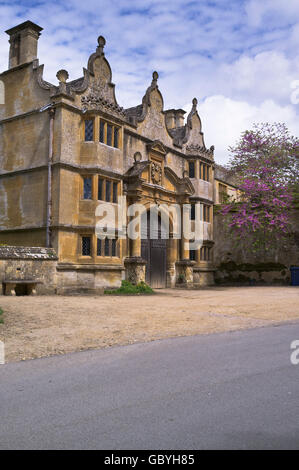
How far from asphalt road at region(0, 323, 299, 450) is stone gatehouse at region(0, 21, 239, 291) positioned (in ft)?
39.5

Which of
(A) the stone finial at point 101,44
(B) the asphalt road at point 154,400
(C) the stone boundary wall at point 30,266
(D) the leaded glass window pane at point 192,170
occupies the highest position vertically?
(A) the stone finial at point 101,44

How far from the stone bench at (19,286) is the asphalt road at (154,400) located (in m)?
9.34

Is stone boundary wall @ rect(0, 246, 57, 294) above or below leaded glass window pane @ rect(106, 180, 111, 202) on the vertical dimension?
below

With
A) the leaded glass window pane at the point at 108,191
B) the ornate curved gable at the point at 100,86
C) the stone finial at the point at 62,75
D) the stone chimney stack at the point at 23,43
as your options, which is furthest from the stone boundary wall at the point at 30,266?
the stone chimney stack at the point at 23,43

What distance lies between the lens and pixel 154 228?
23016mm

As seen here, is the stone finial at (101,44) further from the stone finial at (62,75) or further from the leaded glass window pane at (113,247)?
the leaded glass window pane at (113,247)

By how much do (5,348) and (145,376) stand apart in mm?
2660

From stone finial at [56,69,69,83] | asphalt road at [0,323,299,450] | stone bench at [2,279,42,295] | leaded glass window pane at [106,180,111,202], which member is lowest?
asphalt road at [0,323,299,450]

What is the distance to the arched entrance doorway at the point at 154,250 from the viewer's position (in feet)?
73.3

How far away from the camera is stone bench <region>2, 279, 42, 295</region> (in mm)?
14867

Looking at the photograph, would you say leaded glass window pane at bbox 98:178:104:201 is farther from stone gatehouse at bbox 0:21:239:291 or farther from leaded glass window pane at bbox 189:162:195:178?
leaded glass window pane at bbox 189:162:195:178

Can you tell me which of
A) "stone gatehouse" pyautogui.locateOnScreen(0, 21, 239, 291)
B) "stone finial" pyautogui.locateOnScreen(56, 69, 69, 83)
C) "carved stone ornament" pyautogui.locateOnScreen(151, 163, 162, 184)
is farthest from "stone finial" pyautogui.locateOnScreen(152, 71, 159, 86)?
"stone finial" pyautogui.locateOnScreen(56, 69, 69, 83)

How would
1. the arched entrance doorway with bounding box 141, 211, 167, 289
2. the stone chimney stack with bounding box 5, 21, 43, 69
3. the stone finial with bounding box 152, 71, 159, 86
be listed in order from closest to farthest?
the stone chimney stack with bounding box 5, 21, 43, 69 < the arched entrance doorway with bounding box 141, 211, 167, 289 < the stone finial with bounding box 152, 71, 159, 86
